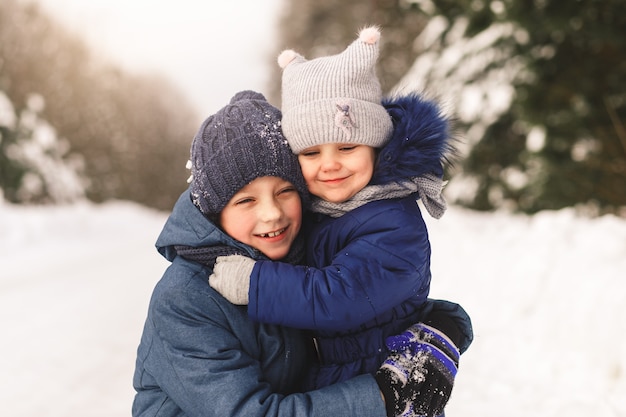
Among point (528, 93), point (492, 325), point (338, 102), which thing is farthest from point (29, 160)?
point (338, 102)

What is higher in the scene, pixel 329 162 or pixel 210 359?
pixel 329 162

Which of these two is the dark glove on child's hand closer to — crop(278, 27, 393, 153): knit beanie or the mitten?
the mitten

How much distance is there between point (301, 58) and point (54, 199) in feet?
64.3

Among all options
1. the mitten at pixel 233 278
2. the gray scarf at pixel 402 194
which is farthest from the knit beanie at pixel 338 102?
the mitten at pixel 233 278

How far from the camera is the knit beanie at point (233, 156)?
1963mm

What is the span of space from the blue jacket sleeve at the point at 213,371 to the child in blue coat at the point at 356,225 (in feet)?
0.33

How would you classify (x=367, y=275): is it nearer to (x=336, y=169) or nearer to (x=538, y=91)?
(x=336, y=169)

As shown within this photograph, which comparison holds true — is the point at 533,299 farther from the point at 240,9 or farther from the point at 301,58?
the point at 240,9

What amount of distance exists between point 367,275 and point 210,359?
556 millimetres

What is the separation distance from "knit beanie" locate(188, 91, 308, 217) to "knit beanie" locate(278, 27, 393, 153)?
0.13 m

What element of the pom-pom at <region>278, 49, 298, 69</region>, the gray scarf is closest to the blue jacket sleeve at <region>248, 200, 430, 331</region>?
the gray scarf

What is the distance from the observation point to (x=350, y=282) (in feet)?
6.06

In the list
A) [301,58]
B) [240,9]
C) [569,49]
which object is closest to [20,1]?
[569,49]

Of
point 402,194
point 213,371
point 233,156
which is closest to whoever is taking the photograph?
point 213,371
